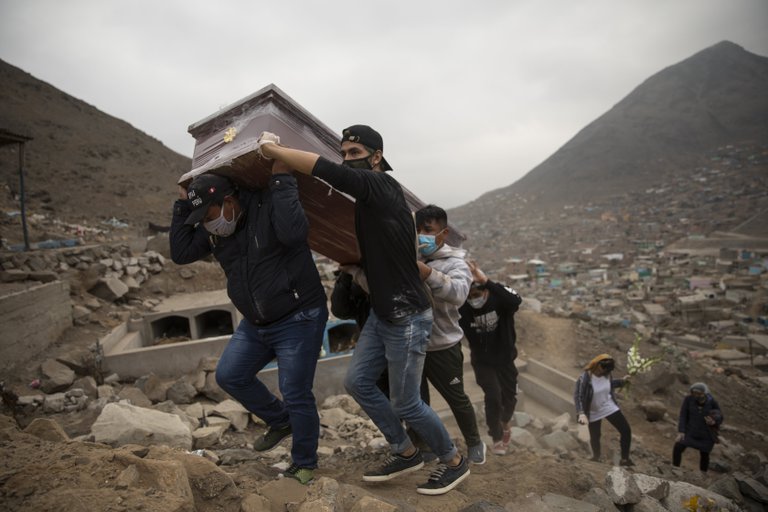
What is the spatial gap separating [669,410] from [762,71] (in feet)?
274

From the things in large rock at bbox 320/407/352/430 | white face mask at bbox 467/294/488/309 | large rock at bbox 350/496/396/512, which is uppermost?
white face mask at bbox 467/294/488/309

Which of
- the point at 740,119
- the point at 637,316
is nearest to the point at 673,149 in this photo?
the point at 740,119

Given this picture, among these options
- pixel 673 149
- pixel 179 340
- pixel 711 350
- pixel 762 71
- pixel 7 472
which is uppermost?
pixel 762 71

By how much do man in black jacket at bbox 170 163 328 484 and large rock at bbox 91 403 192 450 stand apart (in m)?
1.48

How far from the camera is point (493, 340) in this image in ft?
14.8

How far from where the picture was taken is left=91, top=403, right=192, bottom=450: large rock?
3256 mm

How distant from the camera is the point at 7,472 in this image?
5.67 ft

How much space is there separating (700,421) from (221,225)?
6349mm

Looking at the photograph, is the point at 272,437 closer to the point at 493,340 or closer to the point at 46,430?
the point at 46,430

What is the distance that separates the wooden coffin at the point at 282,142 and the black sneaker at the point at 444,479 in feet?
4.69

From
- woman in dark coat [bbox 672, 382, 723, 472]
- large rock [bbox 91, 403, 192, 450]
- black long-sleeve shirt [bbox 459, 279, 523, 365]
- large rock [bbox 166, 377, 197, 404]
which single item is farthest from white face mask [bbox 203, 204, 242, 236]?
woman in dark coat [bbox 672, 382, 723, 472]

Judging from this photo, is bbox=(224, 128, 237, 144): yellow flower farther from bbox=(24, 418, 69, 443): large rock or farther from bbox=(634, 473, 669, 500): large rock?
bbox=(634, 473, 669, 500): large rock

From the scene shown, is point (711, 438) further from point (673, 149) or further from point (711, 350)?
point (673, 149)

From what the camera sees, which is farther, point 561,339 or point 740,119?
point 740,119
